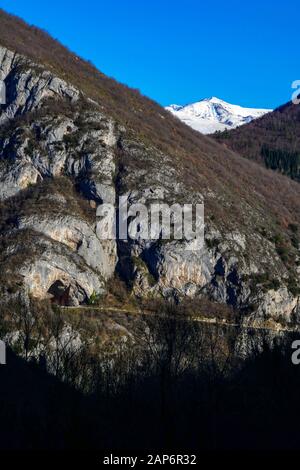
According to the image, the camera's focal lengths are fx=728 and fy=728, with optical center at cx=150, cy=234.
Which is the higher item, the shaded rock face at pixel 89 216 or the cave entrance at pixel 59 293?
the shaded rock face at pixel 89 216

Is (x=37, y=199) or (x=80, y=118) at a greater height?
(x=80, y=118)

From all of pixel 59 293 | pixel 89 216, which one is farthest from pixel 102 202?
pixel 59 293

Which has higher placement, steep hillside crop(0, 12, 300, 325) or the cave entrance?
steep hillside crop(0, 12, 300, 325)

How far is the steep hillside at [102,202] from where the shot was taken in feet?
280

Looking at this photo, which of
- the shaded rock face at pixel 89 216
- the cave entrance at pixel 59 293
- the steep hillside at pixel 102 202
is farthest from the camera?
the steep hillside at pixel 102 202

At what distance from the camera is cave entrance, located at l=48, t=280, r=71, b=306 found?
A: 8031cm

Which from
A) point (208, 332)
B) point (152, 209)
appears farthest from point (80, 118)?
point (208, 332)

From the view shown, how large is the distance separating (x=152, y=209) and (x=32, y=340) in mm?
47756

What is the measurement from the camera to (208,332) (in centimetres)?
5312

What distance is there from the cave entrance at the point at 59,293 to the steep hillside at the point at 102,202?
226 millimetres

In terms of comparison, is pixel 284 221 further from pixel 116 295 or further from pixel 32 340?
pixel 32 340

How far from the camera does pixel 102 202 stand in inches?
3733

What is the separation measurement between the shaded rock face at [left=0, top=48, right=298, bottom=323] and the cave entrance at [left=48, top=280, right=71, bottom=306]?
0.23 meters

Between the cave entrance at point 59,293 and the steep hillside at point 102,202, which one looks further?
the steep hillside at point 102,202
